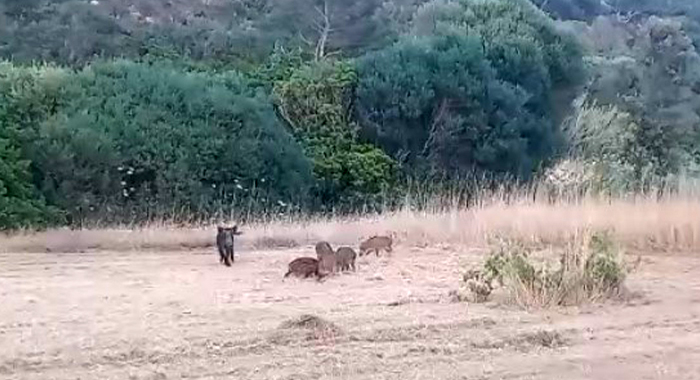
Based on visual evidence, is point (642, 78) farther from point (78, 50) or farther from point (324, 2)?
point (78, 50)

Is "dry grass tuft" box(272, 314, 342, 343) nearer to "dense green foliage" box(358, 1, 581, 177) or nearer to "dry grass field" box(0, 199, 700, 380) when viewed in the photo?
"dry grass field" box(0, 199, 700, 380)

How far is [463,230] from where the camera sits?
12.9m

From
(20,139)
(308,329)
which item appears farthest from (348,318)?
(20,139)

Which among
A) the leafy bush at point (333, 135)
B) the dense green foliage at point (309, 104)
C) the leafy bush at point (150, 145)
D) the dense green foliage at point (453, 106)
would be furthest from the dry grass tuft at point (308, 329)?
the dense green foliage at point (453, 106)

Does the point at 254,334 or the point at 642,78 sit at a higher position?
the point at 642,78

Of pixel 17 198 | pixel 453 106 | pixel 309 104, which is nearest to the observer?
pixel 17 198

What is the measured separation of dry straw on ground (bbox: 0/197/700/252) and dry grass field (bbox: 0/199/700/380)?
38mm

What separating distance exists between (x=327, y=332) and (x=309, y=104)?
635 inches

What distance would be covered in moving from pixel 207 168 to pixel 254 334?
40.2ft

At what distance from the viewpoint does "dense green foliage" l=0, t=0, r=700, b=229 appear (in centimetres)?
1773

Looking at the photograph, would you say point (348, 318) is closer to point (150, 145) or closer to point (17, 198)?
point (17, 198)

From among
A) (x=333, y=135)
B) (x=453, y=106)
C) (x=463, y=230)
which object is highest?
(x=453, y=106)

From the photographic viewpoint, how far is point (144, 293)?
8.69 metres

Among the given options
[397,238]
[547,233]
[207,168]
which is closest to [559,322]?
[547,233]
